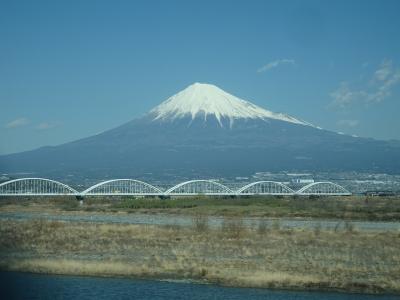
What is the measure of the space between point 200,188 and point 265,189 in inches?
393

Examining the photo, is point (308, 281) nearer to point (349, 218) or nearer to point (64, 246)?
point (64, 246)

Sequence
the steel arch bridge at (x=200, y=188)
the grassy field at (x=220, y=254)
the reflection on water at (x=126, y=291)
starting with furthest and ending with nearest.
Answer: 1. the steel arch bridge at (x=200, y=188)
2. the grassy field at (x=220, y=254)
3. the reflection on water at (x=126, y=291)

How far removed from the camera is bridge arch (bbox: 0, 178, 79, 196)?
83.6m

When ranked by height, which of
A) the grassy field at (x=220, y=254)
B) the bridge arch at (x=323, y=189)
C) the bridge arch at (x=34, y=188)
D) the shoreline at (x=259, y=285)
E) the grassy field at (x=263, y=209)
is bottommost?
the shoreline at (x=259, y=285)

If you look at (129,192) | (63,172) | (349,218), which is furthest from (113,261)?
(63,172)

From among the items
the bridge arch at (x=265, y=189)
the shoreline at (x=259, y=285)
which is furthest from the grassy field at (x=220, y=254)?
the bridge arch at (x=265, y=189)

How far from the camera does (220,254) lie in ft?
80.9

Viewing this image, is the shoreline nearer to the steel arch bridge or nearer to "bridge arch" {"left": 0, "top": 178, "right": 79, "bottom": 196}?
"bridge arch" {"left": 0, "top": 178, "right": 79, "bottom": 196}

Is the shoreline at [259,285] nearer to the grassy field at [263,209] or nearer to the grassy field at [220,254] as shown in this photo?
the grassy field at [220,254]

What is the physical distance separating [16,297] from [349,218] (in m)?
34.3

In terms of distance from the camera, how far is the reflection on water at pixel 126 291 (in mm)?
17953

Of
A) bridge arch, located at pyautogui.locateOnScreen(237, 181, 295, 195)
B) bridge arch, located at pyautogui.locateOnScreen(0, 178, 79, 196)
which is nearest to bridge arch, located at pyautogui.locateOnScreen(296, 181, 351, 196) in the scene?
bridge arch, located at pyautogui.locateOnScreen(237, 181, 295, 195)

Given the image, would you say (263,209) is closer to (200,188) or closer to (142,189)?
(142,189)

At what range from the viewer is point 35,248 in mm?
25812
